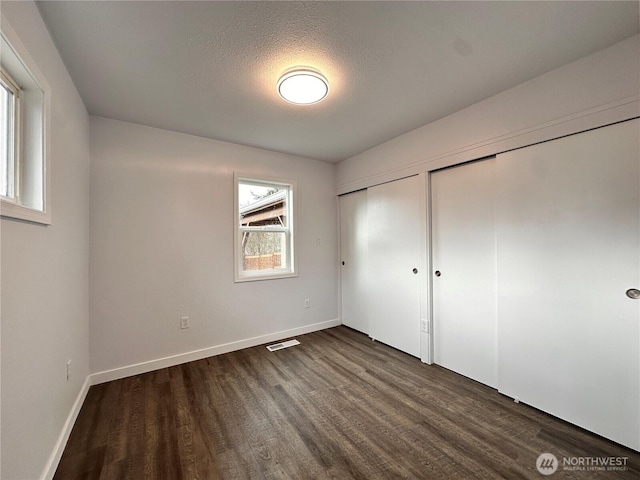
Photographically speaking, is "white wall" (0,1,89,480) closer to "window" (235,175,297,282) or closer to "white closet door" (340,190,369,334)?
"window" (235,175,297,282)

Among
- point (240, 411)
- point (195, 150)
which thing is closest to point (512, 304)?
point (240, 411)

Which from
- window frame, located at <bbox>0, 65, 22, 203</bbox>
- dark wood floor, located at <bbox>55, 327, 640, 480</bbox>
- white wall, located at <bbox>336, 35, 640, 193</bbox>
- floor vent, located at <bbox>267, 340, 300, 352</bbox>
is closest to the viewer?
window frame, located at <bbox>0, 65, 22, 203</bbox>

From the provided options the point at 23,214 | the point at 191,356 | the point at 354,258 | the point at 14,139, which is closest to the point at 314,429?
the point at 191,356

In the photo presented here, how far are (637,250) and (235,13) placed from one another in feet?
8.70

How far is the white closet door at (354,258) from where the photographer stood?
3602mm

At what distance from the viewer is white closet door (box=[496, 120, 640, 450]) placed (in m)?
1.58

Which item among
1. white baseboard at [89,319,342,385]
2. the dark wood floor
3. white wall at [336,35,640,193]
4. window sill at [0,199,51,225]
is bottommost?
the dark wood floor

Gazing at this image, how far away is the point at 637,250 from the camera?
154 cm

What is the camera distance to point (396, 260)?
3.06 metres

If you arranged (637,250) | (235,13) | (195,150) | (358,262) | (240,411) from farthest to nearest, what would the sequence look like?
(358,262) → (195,150) → (240,411) → (637,250) → (235,13)

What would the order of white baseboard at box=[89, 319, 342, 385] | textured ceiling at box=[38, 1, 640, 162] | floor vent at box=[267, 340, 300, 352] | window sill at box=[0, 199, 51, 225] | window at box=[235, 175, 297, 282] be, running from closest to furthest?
window sill at box=[0, 199, 51, 225] < textured ceiling at box=[38, 1, 640, 162] < white baseboard at box=[89, 319, 342, 385] < floor vent at box=[267, 340, 300, 352] < window at box=[235, 175, 297, 282]

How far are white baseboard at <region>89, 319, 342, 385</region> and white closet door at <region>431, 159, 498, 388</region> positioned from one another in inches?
69.7

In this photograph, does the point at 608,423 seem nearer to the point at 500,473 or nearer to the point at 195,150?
the point at 500,473

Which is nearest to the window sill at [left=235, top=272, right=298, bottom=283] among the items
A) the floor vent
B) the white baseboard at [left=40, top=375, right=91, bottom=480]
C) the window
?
the window
